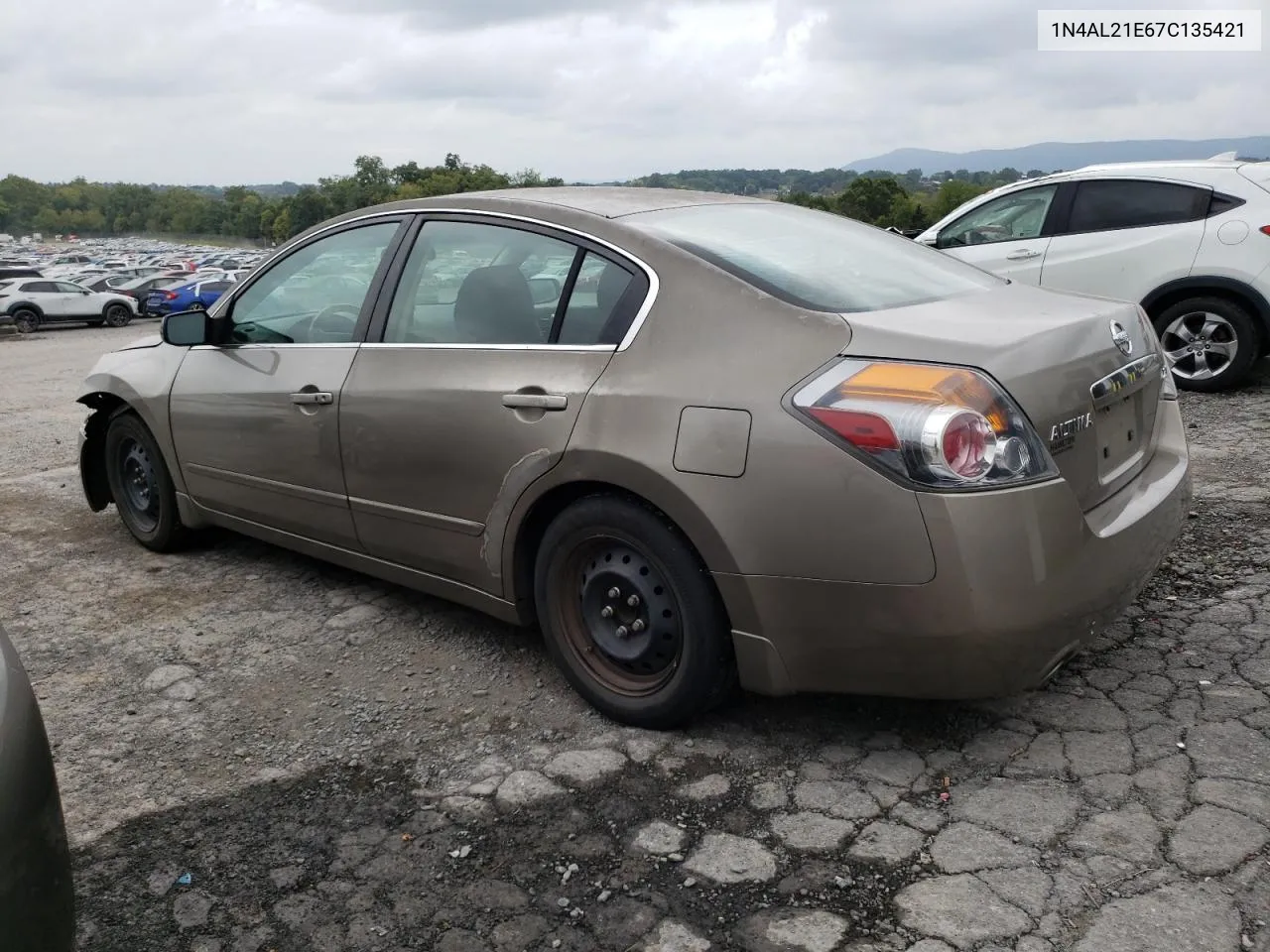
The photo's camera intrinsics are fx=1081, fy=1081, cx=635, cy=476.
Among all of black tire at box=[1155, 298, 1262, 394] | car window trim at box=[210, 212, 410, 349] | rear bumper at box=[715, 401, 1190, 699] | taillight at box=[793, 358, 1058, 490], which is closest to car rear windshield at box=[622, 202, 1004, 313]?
taillight at box=[793, 358, 1058, 490]

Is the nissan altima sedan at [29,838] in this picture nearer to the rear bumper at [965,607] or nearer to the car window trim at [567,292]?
the rear bumper at [965,607]

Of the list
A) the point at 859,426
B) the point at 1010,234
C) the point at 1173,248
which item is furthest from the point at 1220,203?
the point at 859,426

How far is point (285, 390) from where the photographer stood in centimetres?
393

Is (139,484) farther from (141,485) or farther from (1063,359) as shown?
(1063,359)

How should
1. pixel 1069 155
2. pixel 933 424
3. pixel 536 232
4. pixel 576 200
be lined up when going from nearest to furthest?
1. pixel 933 424
2. pixel 536 232
3. pixel 576 200
4. pixel 1069 155

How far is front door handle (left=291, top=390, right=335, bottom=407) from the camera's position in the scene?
3.74m

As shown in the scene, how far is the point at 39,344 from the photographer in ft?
71.6

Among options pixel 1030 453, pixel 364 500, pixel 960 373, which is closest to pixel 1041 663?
pixel 1030 453

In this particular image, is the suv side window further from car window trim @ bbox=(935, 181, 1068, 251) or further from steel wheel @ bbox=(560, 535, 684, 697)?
steel wheel @ bbox=(560, 535, 684, 697)

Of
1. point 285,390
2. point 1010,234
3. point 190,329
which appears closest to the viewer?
point 285,390

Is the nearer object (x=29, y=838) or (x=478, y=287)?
(x=29, y=838)

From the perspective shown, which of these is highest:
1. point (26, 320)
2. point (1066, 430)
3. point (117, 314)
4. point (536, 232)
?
point (536, 232)

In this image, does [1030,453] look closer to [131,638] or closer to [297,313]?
[297,313]

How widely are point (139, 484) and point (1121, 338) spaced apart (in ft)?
13.8
